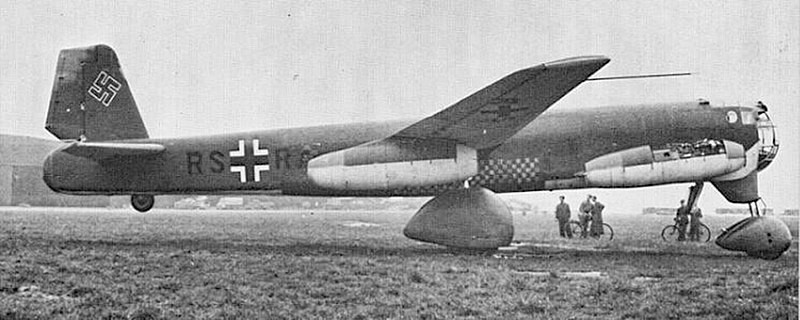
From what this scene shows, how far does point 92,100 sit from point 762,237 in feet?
23.4

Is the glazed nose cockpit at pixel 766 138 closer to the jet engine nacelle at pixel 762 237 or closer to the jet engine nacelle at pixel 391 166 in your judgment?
the jet engine nacelle at pixel 762 237

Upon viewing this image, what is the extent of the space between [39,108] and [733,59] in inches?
259

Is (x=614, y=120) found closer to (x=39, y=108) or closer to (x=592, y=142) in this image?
(x=592, y=142)

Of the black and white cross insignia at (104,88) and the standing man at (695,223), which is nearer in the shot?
the black and white cross insignia at (104,88)

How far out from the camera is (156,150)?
282 inches

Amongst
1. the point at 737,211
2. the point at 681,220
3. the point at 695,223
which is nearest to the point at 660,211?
the point at 681,220

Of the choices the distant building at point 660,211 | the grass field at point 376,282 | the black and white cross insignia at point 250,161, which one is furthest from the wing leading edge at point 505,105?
the distant building at point 660,211

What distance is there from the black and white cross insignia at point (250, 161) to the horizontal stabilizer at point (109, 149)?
0.84 metres

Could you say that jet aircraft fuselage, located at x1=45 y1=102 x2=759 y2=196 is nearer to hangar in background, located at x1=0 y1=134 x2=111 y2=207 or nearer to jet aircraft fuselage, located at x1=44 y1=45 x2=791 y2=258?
jet aircraft fuselage, located at x1=44 y1=45 x2=791 y2=258

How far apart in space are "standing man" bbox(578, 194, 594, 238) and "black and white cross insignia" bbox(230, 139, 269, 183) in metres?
4.54

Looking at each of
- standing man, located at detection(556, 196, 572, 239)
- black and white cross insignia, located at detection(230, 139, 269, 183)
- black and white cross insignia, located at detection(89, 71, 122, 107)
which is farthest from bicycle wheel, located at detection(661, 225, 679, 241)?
black and white cross insignia, located at detection(89, 71, 122, 107)

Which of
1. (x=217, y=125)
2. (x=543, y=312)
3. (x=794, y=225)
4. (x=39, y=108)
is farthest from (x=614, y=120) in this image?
(x=39, y=108)

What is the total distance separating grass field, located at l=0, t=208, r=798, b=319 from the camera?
4387mm

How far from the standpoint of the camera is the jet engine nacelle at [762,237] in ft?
21.3
